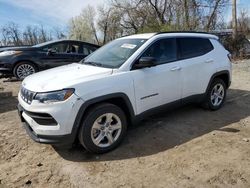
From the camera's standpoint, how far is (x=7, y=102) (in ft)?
23.3

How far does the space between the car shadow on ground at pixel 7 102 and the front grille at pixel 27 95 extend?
8.31 ft

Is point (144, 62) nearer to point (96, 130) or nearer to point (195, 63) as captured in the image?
point (96, 130)

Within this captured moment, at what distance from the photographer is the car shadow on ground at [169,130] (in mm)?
4082

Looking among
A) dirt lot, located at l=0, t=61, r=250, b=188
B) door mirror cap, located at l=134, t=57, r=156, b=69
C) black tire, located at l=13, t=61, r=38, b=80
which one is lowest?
dirt lot, located at l=0, t=61, r=250, b=188

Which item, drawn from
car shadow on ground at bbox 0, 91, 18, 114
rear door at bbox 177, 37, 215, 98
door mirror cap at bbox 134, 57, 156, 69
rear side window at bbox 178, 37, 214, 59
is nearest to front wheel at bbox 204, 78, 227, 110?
rear door at bbox 177, 37, 215, 98

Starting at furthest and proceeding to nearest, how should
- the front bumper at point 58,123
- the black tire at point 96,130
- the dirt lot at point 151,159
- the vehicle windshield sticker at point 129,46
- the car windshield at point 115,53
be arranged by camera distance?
the vehicle windshield sticker at point 129,46 < the car windshield at point 115,53 < the black tire at point 96,130 < the front bumper at point 58,123 < the dirt lot at point 151,159

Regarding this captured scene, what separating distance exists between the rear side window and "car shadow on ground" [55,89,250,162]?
1255 mm

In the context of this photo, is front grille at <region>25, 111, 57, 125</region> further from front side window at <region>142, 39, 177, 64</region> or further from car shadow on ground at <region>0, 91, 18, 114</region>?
car shadow on ground at <region>0, 91, 18, 114</region>

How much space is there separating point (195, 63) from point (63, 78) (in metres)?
2.63

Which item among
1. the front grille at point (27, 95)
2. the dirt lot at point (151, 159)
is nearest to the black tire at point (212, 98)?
the dirt lot at point (151, 159)

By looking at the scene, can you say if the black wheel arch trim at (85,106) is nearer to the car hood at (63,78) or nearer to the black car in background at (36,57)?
the car hood at (63,78)

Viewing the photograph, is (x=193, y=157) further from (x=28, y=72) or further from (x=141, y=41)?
(x=28, y=72)

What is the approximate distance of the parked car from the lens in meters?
3.67

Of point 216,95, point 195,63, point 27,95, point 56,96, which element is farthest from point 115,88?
point 216,95
